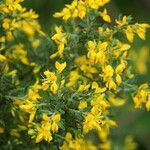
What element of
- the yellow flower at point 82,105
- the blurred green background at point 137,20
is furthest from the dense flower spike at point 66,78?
the blurred green background at point 137,20

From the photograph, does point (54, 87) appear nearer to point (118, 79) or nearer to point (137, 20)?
point (118, 79)

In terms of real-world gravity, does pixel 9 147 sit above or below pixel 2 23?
below

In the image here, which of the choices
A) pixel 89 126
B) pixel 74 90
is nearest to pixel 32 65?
pixel 74 90

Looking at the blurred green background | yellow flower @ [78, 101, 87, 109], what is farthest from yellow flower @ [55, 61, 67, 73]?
the blurred green background

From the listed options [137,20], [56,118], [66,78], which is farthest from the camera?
[137,20]

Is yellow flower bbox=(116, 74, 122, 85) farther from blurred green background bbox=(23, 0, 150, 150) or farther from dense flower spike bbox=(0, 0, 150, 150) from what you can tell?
blurred green background bbox=(23, 0, 150, 150)

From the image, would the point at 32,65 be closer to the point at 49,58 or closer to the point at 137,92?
the point at 49,58

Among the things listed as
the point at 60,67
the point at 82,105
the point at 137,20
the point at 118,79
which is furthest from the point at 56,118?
the point at 137,20
